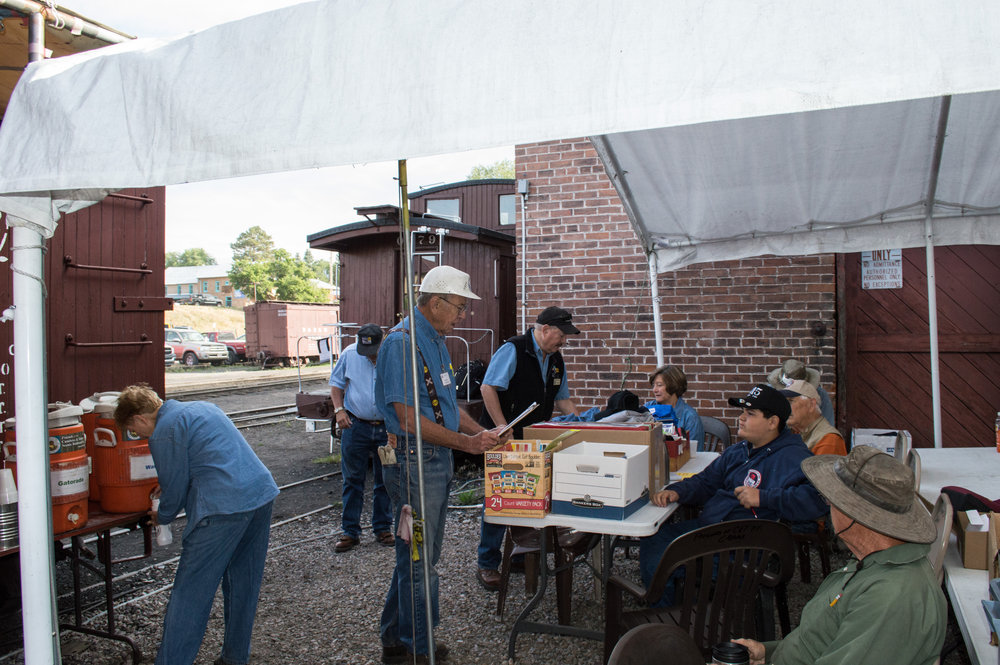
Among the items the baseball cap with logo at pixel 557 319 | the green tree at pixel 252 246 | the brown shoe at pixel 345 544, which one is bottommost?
the brown shoe at pixel 345 544

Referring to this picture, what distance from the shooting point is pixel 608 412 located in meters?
5.08

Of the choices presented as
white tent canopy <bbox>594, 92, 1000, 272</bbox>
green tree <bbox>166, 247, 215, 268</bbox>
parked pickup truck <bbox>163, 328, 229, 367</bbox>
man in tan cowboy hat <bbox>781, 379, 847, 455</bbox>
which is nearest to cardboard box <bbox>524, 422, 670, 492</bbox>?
man in tan cowboy hat <bbox>781, 379, 847, 455</bbox>

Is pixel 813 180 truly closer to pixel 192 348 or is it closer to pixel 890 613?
pixel 890 613

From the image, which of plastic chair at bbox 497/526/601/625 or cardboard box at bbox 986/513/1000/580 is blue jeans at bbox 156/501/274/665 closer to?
plastic chair at bbox 497/526/601/625

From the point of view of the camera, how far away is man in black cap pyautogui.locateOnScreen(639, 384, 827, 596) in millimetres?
3162

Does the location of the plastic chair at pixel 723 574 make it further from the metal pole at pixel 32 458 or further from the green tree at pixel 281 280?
the green tree at pixel 281 280

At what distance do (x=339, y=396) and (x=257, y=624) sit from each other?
2135 mm

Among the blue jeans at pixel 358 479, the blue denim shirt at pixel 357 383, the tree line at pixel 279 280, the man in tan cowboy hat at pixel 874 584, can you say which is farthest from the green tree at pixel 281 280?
the man in tan cowboy hat at pixel 874 584

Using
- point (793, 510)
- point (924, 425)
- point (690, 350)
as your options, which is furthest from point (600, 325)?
point (793, 510)

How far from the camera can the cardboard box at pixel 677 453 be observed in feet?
13.3

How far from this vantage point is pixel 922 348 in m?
6.27

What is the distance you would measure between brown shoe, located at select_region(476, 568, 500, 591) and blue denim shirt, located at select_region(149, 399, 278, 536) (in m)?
1.82

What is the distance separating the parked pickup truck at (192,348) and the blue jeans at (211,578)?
2776cm

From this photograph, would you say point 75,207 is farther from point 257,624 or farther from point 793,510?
point 793,510
